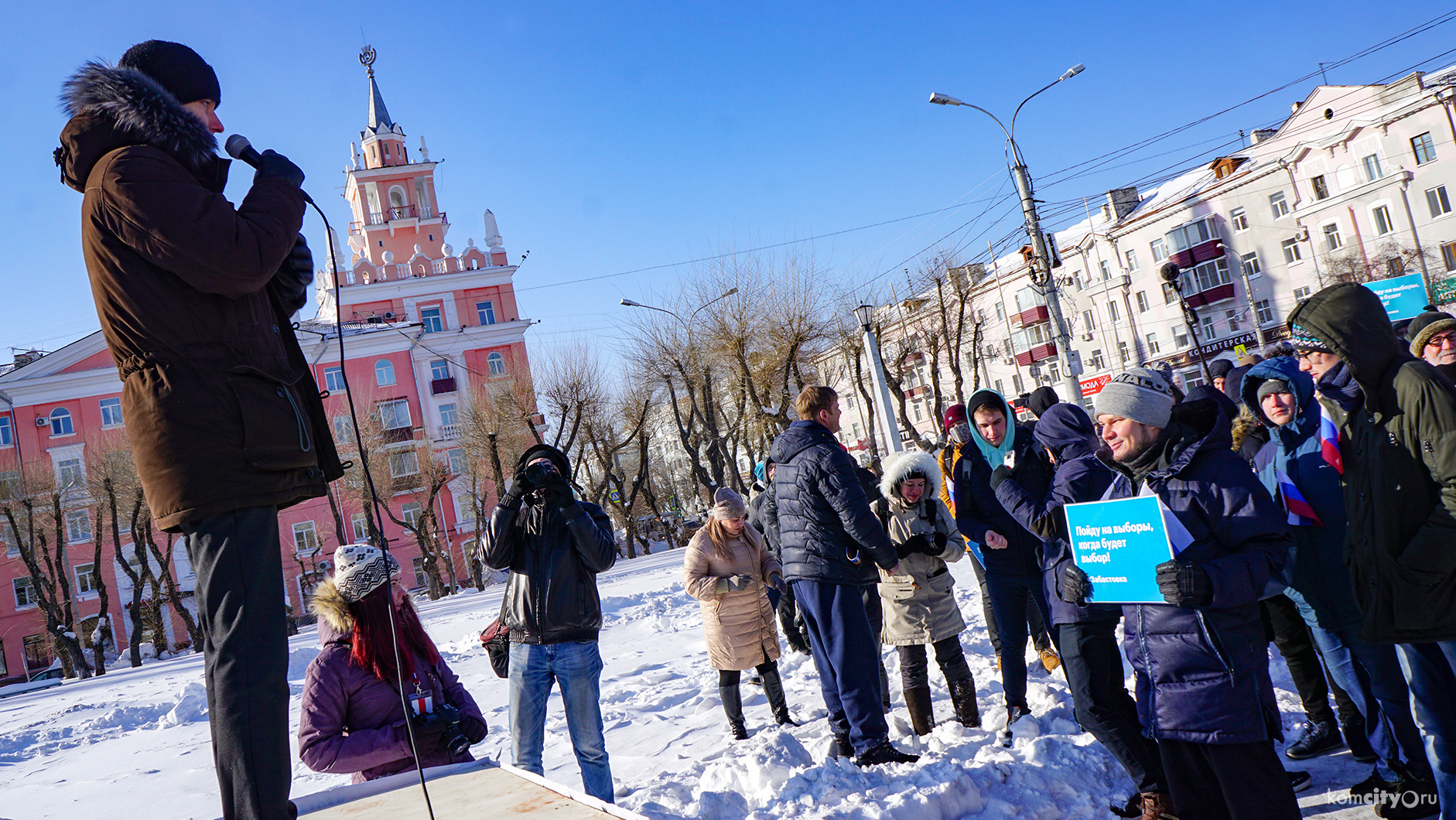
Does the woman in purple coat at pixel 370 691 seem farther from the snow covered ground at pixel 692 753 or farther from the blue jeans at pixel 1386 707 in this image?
the blue jeans at pixel 1386 707

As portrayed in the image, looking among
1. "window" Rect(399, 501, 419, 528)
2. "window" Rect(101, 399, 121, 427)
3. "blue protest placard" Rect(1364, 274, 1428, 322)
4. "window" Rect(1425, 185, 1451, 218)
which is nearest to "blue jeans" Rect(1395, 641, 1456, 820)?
"blue protest placard" Rect(1364, 274, 1428, 322)

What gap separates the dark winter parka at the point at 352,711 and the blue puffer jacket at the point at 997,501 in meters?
3.32

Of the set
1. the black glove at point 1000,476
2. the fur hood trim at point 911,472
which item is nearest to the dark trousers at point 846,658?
the black glove at point 1000,476

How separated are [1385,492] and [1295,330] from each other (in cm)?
91

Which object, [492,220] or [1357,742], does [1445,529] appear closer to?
[1357,742]

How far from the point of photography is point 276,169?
240 centimetres

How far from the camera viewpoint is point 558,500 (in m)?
4.96

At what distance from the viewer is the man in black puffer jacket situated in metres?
5.26

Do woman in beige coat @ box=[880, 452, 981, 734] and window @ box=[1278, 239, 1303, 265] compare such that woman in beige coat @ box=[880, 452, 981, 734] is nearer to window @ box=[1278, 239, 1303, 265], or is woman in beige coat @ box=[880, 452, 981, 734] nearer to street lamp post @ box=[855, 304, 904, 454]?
street lamp post @ box=[855, 304, 904, 454]

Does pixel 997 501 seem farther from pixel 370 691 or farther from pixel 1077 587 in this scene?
pixel 370 691

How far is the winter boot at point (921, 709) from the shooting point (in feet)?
18.7

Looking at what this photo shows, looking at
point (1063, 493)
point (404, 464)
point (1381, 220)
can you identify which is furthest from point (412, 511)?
point (1381, 220)

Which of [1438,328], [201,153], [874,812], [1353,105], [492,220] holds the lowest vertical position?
[874,812]

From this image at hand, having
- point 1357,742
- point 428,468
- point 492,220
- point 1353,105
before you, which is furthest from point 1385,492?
point 492,220
